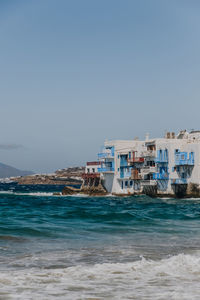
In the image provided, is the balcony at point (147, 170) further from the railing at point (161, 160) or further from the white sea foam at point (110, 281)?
the white sea foam at point (110, 281)

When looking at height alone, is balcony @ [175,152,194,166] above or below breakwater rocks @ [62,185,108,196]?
above

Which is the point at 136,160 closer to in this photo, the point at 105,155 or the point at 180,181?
the point at 105,155

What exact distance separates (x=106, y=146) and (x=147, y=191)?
11.6 m

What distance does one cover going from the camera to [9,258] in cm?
1484

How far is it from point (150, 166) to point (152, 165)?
0.38m

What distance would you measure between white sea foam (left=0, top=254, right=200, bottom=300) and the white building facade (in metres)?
47.9

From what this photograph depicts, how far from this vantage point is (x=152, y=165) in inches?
2719

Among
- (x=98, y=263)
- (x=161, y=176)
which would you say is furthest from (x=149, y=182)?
(x=98, y=263)

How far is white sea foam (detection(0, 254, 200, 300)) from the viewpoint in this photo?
34.4ft

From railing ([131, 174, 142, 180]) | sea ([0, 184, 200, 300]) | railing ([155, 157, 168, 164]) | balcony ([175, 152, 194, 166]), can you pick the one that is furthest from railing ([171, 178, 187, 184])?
sea ([0, 184, 200, 300])

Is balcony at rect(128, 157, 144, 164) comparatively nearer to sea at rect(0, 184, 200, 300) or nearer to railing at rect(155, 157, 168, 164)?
railing at rect(155, 157, 168, 164)

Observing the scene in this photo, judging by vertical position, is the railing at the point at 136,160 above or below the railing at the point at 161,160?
above

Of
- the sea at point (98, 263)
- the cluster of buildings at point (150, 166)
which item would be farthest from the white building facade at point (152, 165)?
the sea at point (98, 263)

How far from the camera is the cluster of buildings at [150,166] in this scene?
6200cm
